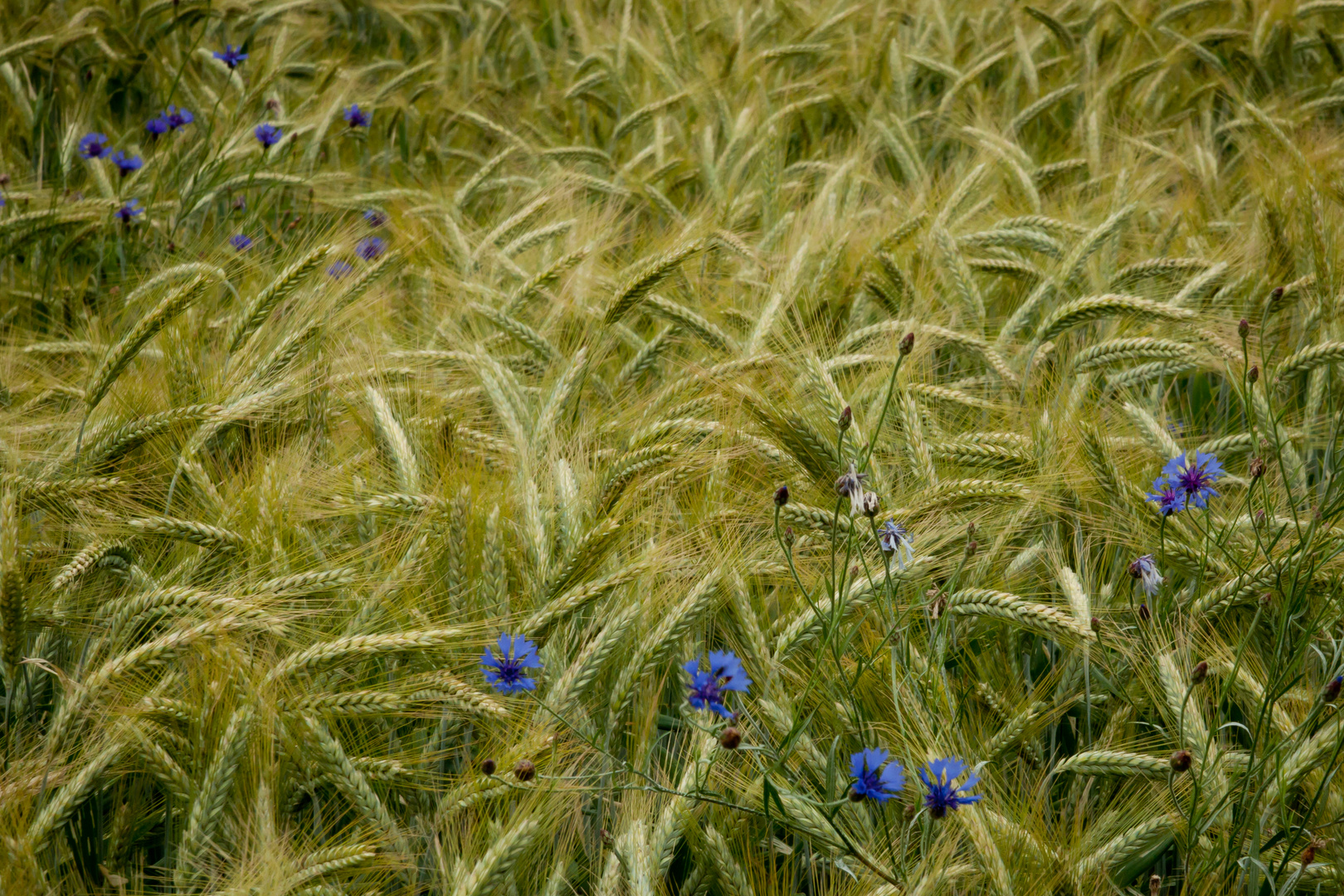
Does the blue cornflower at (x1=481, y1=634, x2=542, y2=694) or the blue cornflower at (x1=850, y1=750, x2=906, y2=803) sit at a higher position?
the blue cornflower at (x1=481, y1=634, x2=542, y2=694)

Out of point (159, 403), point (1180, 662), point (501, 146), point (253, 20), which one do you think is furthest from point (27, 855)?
point (253, 20)

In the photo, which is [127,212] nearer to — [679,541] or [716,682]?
[679,541]

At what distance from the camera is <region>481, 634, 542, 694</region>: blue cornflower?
52.9 inches

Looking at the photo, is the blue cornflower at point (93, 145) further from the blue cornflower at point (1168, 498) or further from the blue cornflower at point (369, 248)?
the blue cornflower at point (1168, 498)

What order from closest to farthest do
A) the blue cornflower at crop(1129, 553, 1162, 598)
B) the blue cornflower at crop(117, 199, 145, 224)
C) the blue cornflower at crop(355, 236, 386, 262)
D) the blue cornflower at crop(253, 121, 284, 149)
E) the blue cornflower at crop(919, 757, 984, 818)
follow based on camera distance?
the blue cornflower at crop(919, 757, 984, 818) → the blue cornflower at crop(1129, 553, 1162, 598) → the blue cornflower at crop(117, 199, 145, 224) → the blue cornflower at crop(355, 236, 386, 262) → the blue cornflower at crop(253, 121, 284, 149)

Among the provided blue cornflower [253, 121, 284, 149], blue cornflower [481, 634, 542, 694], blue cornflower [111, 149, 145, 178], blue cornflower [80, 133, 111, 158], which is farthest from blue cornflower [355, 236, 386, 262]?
blue cornflower [481, 634, 542, 694]

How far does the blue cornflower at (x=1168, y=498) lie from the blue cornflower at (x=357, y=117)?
2958 millimetres

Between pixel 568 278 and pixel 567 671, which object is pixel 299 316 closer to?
pixel 568 278

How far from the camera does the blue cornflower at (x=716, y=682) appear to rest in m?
1.23

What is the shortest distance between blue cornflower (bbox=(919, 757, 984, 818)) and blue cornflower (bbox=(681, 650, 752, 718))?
23cm

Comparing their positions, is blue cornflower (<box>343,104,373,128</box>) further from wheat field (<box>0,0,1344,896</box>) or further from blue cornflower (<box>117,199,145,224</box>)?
blue cornflower (<box>117,199,145,224</box>)

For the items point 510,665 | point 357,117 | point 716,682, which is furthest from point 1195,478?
point 357,117

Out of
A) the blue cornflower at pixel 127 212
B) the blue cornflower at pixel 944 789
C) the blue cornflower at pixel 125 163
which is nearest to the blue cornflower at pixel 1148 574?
the blue cornflower at pixel 944 789

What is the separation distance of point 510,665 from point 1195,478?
3.38ft
